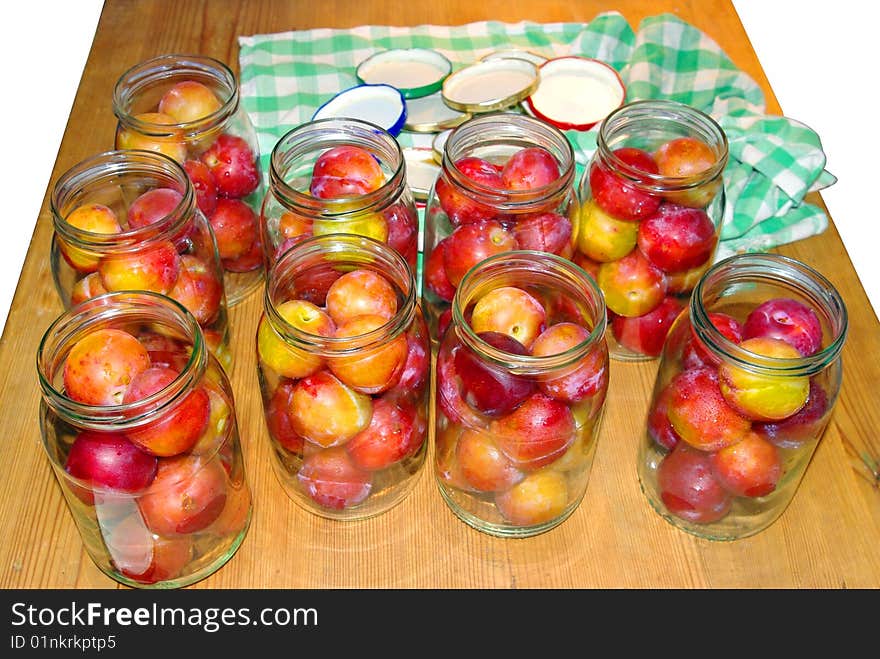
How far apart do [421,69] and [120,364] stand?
2.54ft

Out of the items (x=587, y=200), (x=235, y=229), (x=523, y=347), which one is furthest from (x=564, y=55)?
(x=523, y=347)

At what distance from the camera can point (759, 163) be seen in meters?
1.23

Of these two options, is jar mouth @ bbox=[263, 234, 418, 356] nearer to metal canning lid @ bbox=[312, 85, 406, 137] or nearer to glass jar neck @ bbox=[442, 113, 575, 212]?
glass jar neck @ bbox=[442, 113, 575, 212]

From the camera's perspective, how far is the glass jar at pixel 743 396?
818 mm

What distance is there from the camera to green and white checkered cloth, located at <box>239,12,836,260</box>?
1215 millimetres

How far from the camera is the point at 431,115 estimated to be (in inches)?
52.5

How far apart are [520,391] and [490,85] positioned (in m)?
0.66

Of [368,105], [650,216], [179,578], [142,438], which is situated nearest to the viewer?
[142,438]

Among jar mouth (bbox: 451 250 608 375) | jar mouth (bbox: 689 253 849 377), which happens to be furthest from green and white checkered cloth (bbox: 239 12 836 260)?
jar mouth (bbox: 451 250 608 375)

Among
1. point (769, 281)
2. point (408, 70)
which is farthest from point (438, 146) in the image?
point (769, 281)

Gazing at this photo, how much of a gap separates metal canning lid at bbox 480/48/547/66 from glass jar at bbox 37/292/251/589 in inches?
28.5

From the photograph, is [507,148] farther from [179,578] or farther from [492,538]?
[179,578]

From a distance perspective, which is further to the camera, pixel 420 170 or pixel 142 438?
pixel 420 170

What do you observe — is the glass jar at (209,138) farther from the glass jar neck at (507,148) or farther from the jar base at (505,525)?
the jar base at (505,525)
